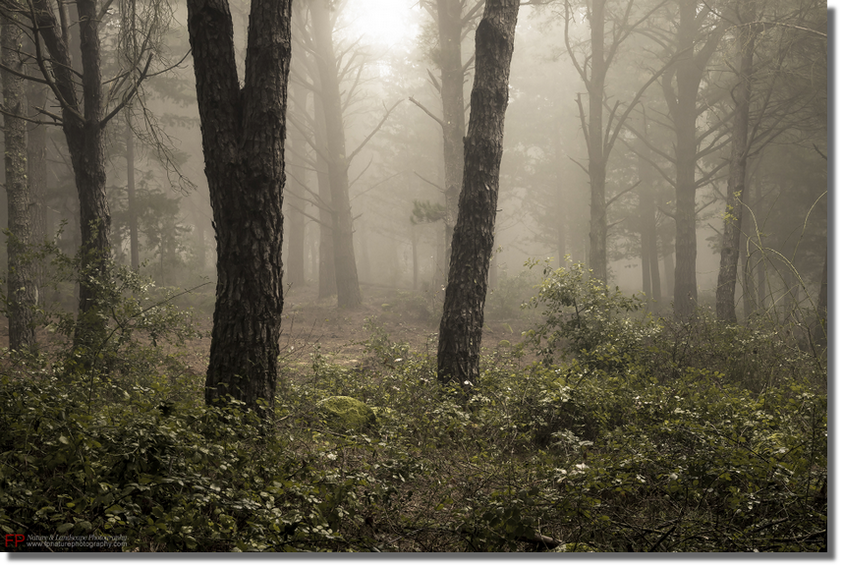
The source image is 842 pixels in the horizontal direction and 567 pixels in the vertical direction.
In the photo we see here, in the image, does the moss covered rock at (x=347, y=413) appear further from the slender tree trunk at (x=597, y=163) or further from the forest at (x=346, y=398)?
the slender tree trunk at (x=597, y=163)

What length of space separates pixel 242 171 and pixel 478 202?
286cm

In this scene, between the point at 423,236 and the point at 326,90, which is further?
the point at 423,236

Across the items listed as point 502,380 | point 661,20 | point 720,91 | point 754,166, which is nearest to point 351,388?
point 502,380

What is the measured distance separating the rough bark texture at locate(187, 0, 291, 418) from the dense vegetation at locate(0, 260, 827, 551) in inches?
19.7

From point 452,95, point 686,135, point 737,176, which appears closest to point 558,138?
point 686,135

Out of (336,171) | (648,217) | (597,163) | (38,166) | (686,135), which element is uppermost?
(686,135)

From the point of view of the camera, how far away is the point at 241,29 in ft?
65.5

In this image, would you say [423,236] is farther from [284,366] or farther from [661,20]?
[284,366]

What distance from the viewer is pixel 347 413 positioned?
4.96 meters

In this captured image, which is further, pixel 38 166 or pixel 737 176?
pixel 38 166

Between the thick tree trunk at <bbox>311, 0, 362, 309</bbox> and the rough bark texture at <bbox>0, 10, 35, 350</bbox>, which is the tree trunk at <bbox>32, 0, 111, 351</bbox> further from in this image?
the thick tree trunk at <bbox>311, 0, 362, 309</bbox>

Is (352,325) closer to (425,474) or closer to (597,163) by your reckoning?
(597,163)

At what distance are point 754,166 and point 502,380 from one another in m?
17.4

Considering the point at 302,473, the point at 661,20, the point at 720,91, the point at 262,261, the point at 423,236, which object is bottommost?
the point at 302,473
